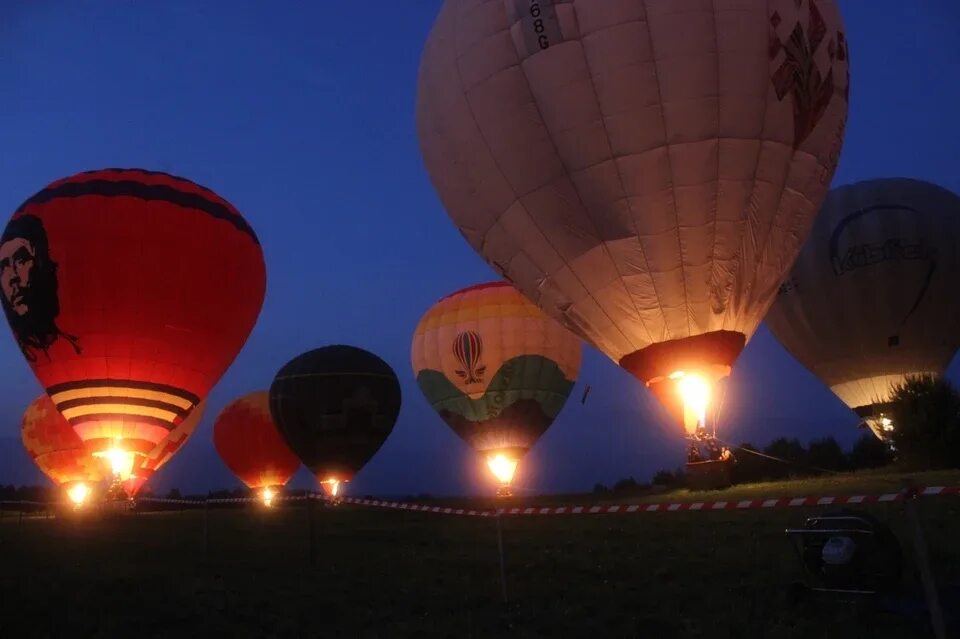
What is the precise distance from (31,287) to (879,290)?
20.9 metres

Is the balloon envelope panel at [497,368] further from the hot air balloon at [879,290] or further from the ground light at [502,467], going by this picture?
the hot air balloon at [879,290]

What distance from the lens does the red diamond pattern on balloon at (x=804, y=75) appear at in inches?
412

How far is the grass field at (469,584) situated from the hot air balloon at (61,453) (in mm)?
18756

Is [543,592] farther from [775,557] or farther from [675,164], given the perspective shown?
[675,164]

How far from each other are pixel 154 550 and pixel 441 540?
4.24 m

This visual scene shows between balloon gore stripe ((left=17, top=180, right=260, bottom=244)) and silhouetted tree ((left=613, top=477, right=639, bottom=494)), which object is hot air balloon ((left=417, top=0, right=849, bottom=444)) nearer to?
balloon gore stripe ((left=17, top=180, right=260, bottom=244))

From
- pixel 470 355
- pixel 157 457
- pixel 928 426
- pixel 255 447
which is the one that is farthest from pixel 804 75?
pixel 255 447

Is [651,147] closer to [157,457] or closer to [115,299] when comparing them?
[115,299]

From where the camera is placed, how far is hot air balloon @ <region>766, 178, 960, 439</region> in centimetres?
2077

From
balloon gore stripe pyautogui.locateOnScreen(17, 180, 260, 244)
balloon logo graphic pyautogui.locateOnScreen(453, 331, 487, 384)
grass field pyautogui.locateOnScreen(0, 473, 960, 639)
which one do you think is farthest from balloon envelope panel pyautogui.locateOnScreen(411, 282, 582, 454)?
grass field pyautogui.locateOnScreen(0, 473, 960, 639)

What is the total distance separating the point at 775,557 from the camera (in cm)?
792

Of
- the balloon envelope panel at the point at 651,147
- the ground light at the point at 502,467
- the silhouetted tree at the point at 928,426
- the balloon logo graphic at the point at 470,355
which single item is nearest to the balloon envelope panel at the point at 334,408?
the balloon logo graphic at the point at 470,355

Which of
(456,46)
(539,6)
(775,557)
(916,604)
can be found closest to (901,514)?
(775,557)

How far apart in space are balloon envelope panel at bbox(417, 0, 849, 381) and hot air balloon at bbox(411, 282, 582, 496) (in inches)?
442
